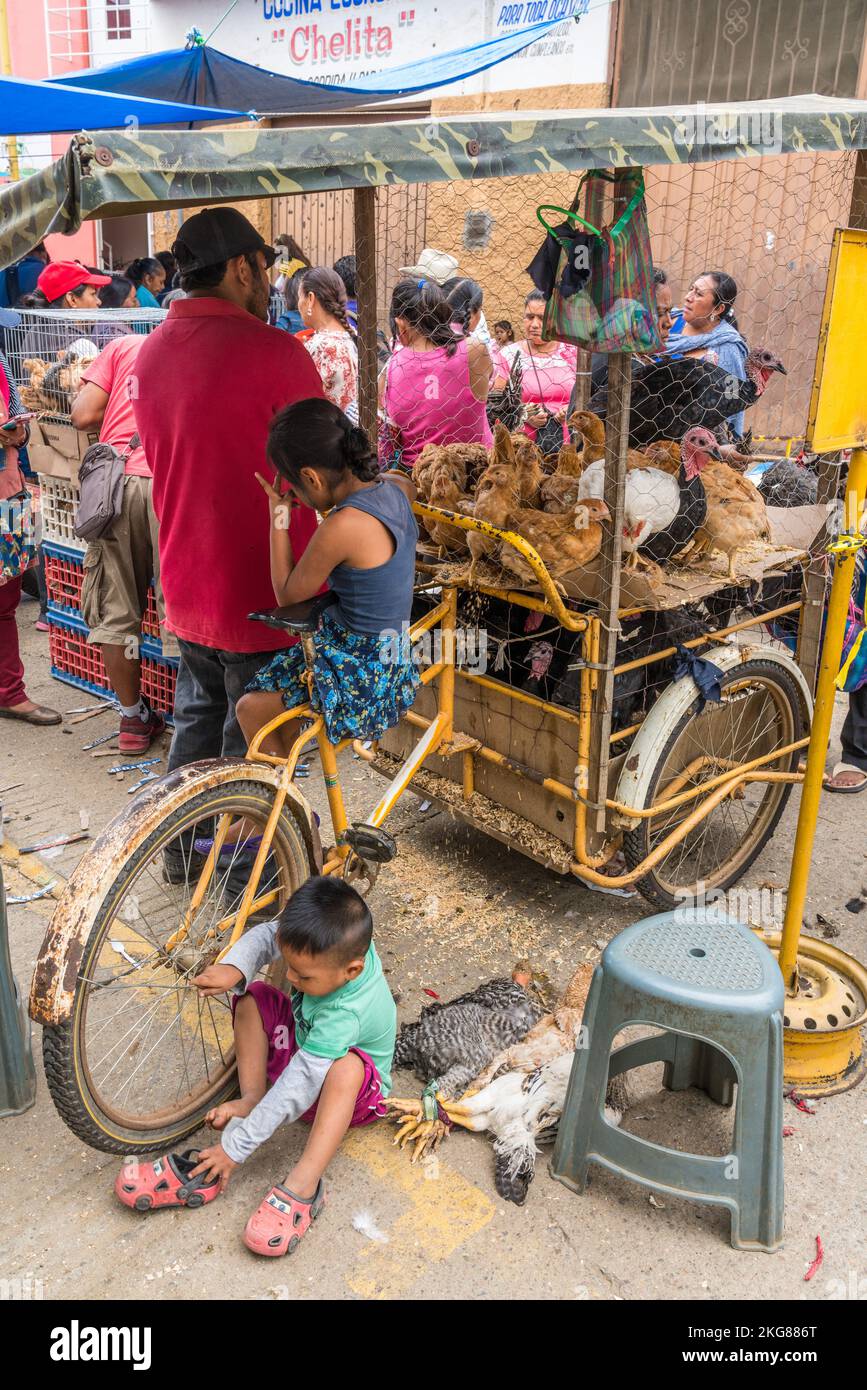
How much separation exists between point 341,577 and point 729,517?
4.32 feet

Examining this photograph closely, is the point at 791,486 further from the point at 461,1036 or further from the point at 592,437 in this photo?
the point at 461,1036

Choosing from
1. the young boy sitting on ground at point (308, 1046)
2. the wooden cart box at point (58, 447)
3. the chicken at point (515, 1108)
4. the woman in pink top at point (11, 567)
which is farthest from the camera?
the wooden cart box at point (58, 447)

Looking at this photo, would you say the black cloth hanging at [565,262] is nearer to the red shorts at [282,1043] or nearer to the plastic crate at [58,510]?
the red shorts at [282,1043]

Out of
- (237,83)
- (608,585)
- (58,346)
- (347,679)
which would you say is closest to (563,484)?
(608,585)

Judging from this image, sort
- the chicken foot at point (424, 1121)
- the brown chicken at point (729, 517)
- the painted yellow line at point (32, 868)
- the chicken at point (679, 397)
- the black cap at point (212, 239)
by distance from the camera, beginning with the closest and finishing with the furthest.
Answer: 1. the chicken foot at point (424, 1121)
2. the black cap at point (212, 239)
3. the brown chicken at point (729, 517)
4. the chicken at point (679, 397)
5. the painted yellow line at point (32, 868)

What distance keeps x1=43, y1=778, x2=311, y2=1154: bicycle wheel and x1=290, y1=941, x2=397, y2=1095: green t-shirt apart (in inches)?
13.4

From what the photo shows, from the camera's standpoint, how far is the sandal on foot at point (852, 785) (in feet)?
15.0

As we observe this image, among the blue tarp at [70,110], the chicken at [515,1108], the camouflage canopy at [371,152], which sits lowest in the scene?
the chicken at [515,1108]

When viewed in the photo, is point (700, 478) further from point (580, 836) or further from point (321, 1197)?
point (321, 1197)

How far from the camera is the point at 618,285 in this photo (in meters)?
2.65

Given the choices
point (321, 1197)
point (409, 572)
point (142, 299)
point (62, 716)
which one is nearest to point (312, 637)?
point (409, 572)

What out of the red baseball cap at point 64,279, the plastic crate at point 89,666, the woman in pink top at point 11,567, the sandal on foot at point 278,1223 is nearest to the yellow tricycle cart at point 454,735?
the sandal on foot at point 278,1223

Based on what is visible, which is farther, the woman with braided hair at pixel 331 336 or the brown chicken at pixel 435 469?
the woman with braided hair at pixel 331 336

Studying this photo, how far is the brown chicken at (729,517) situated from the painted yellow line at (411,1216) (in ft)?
6.37
